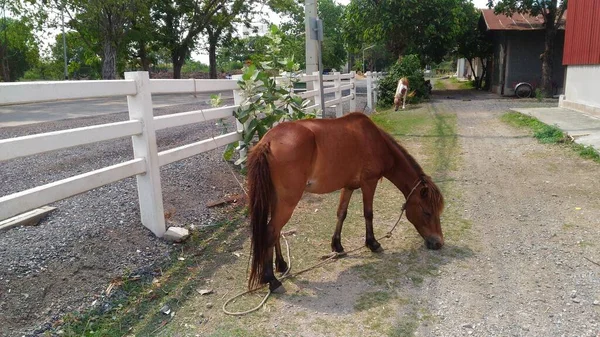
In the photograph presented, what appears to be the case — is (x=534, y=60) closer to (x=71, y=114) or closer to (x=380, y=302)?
(x=71, y=114)

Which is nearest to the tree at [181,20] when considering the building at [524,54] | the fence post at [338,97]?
the building at [524,54]

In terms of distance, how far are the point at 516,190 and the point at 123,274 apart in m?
4.56

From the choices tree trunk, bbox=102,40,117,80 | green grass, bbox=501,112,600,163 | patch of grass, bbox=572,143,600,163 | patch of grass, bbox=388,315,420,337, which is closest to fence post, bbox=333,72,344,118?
green grass, bbox=501,112,600,163

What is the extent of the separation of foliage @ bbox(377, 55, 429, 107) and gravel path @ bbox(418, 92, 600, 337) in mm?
11309

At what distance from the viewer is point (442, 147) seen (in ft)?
27.3

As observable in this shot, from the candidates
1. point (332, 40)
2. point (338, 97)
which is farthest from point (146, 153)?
point (332, 40)

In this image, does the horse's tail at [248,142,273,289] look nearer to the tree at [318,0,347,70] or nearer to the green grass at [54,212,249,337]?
the green grass at [54,212,249,337]

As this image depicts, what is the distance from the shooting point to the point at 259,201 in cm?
300

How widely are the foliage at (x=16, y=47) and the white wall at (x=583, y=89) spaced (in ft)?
96.0

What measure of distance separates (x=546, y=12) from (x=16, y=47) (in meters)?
42.6

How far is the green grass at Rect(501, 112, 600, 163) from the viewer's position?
6.95m

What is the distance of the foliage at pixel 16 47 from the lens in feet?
100

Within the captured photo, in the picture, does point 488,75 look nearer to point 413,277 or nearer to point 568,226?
point 568,226

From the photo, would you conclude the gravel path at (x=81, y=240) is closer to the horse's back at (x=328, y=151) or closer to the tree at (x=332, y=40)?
the horse's back at (x=328, y=151)
